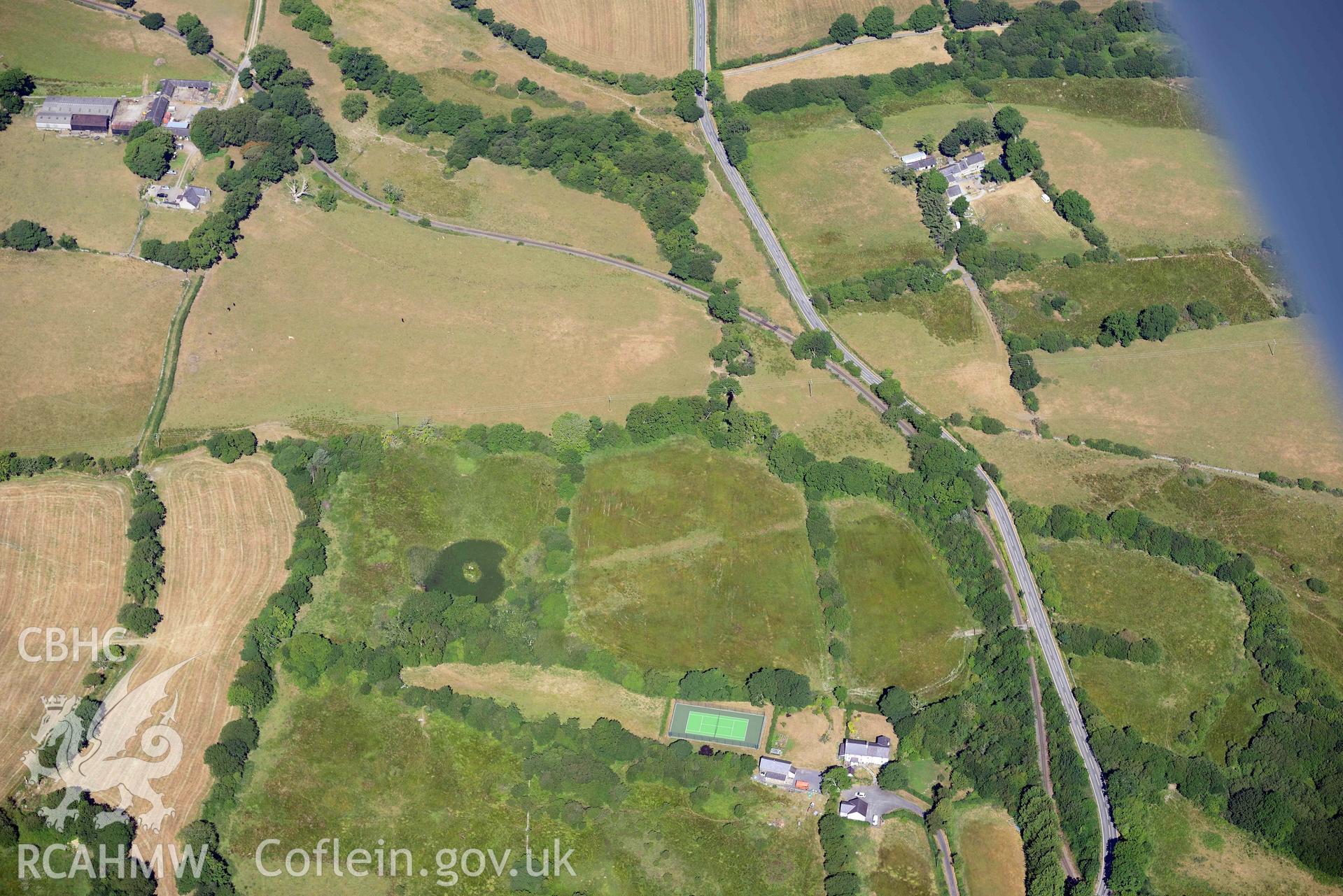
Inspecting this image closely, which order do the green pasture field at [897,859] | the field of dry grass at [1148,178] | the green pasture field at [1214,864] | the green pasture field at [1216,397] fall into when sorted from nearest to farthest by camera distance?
the green pasture field at [1214,864] → the green pasture field at [897,859] → the green pasture field at [1216,397] → the field of dry grass at [1148,178]

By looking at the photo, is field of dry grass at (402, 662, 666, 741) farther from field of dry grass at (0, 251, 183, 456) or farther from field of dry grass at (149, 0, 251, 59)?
field of dry grass at (149, 0, 251, 59)

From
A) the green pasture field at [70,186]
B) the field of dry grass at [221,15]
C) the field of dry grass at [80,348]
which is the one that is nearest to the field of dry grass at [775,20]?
the field of dry grass at [221,15]

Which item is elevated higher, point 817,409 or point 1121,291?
point 1121,291

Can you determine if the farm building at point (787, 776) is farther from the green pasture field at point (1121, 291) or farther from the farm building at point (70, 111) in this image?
the farm building at point (70, 111)

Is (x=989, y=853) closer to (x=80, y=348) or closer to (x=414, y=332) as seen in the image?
(x=414, y=332)

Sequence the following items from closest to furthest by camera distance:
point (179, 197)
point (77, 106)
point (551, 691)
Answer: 1. point (551, 691)
2. point (179, 197)
3. point (77, 106)

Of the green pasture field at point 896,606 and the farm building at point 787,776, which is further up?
the green pasture field at point 896,606

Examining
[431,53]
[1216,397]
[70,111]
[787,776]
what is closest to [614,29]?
[431,53]
